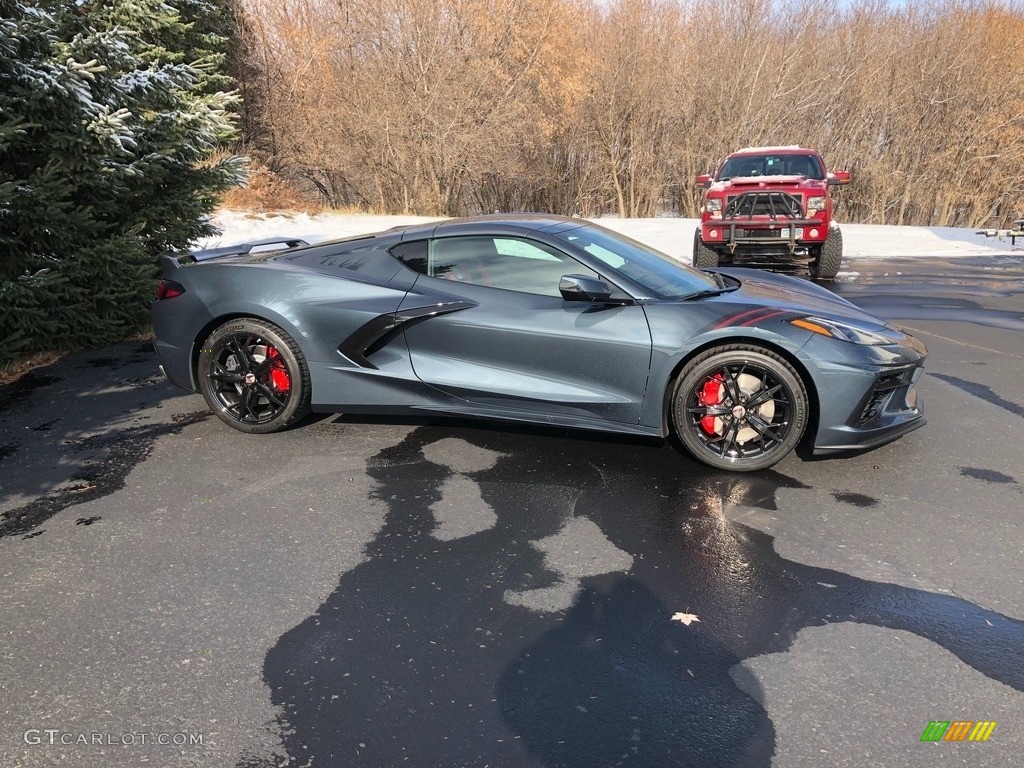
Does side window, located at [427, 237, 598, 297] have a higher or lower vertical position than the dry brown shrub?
higher

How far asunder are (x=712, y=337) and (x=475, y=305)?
137 centimetres

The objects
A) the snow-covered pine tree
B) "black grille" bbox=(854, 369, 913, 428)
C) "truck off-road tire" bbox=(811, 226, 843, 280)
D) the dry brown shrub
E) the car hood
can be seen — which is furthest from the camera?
the dry brown shrub

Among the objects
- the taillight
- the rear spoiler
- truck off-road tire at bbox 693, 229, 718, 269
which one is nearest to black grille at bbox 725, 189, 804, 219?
truck off-road tire at bbox 693, 229, 718, 269

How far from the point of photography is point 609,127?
30328mm

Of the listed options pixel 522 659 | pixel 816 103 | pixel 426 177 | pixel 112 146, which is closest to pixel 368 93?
pixel 426 177

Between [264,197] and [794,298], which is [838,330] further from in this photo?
[264,197]

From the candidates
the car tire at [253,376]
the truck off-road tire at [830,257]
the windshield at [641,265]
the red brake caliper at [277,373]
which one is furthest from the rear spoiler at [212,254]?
the truck off-road tire at [830,257]

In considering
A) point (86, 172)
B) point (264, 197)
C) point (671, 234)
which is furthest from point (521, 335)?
point (264, 197)

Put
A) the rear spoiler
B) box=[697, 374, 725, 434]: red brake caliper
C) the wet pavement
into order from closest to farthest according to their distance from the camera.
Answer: the wet pavement, box=[697, 374, 725, 434]: red brake caliper, the rear spoiler

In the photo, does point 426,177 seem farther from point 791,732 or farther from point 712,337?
point 791,732

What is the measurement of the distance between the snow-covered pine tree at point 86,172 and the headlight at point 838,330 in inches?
232

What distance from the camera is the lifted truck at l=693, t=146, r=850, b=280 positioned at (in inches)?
445

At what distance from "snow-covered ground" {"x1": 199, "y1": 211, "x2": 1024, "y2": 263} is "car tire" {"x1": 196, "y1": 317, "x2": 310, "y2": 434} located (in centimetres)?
1028

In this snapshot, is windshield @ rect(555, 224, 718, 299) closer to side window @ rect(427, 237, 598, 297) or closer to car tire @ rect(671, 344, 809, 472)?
side window @ rect(427, 237, 598, 297)
